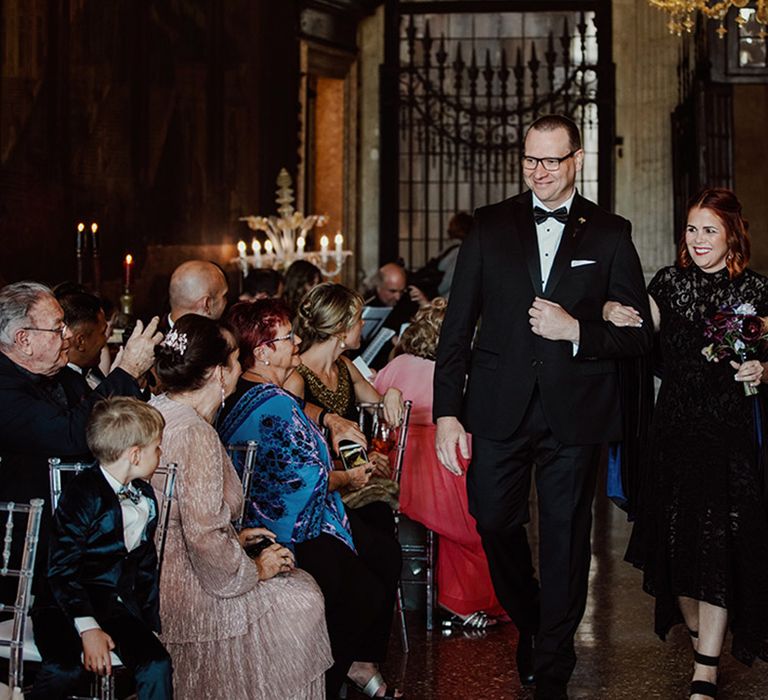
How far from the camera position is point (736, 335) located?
4715 millimetres

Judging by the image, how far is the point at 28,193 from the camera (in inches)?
287

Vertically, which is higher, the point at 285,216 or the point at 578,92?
the point at 578,92

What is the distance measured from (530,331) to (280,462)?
96cm

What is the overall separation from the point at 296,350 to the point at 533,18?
44.1ft

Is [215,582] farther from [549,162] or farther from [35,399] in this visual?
[549,162]

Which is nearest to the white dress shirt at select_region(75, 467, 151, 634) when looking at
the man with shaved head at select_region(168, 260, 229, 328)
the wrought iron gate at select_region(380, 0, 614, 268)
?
the man with shaved head at select_region(168, 260, 229, 328)

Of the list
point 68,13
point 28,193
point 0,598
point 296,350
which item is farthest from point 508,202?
point 68,13

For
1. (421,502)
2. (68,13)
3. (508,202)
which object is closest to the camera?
(508,202)

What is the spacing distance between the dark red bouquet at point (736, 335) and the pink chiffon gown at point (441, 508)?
174 centimetres

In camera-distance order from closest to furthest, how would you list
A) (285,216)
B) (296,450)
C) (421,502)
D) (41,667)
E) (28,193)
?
(41,667) → (296,450) → (421,502) → (28,193) → (285,216)

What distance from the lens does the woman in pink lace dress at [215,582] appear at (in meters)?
4.04

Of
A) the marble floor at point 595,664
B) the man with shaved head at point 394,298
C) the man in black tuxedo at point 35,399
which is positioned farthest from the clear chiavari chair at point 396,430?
the man with shaved head at point 394,298

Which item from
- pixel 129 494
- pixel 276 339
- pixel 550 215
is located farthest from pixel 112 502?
pixel 550 215

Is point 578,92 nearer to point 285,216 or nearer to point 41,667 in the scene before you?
point 285,216
